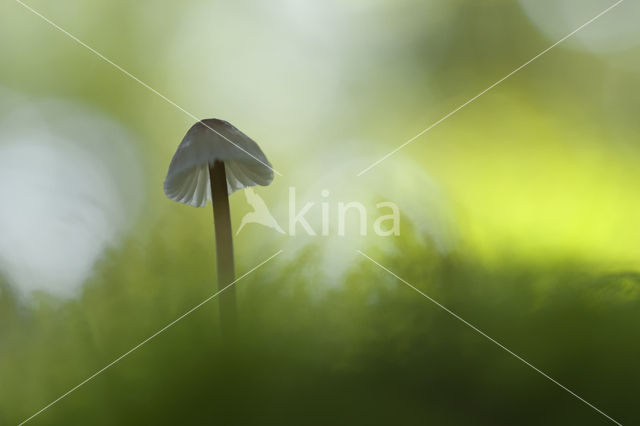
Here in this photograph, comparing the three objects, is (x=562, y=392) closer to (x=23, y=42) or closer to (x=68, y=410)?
(x=68, y=410)

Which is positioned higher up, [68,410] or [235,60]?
[235,60]

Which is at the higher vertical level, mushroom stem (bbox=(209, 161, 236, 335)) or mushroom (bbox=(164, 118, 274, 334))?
mushroom (bbox=(164, 118, 274, 334))

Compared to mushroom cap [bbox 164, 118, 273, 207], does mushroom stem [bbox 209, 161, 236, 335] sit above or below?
below

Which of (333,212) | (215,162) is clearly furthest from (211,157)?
(333,212)

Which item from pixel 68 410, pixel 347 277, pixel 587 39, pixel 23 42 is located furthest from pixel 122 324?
pixel 587 39

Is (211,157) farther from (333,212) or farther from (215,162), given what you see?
(333,212)
